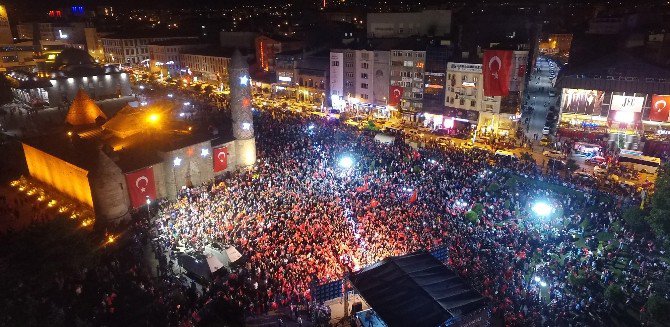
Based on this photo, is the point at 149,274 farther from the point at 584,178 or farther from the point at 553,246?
the point at 584,178

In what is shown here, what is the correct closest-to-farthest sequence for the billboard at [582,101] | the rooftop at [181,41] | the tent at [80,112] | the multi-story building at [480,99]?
the tent at [80,112]
the billboard at [582,101]
the multi-story building at [480,99]
the rooftop at [181,41]

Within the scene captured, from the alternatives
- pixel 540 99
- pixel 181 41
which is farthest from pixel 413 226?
pixel 181 41

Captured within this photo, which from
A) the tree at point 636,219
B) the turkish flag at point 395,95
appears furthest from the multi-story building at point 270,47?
the tree at point 636,219

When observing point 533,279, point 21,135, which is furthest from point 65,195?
point 533,279

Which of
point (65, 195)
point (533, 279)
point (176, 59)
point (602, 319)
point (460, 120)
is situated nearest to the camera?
point (602, 319)

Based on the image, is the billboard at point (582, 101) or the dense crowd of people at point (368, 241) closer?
the dense crowd of people at point (368, 241)

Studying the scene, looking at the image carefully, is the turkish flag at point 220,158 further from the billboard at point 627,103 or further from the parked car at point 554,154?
the billboard at point 627,103
